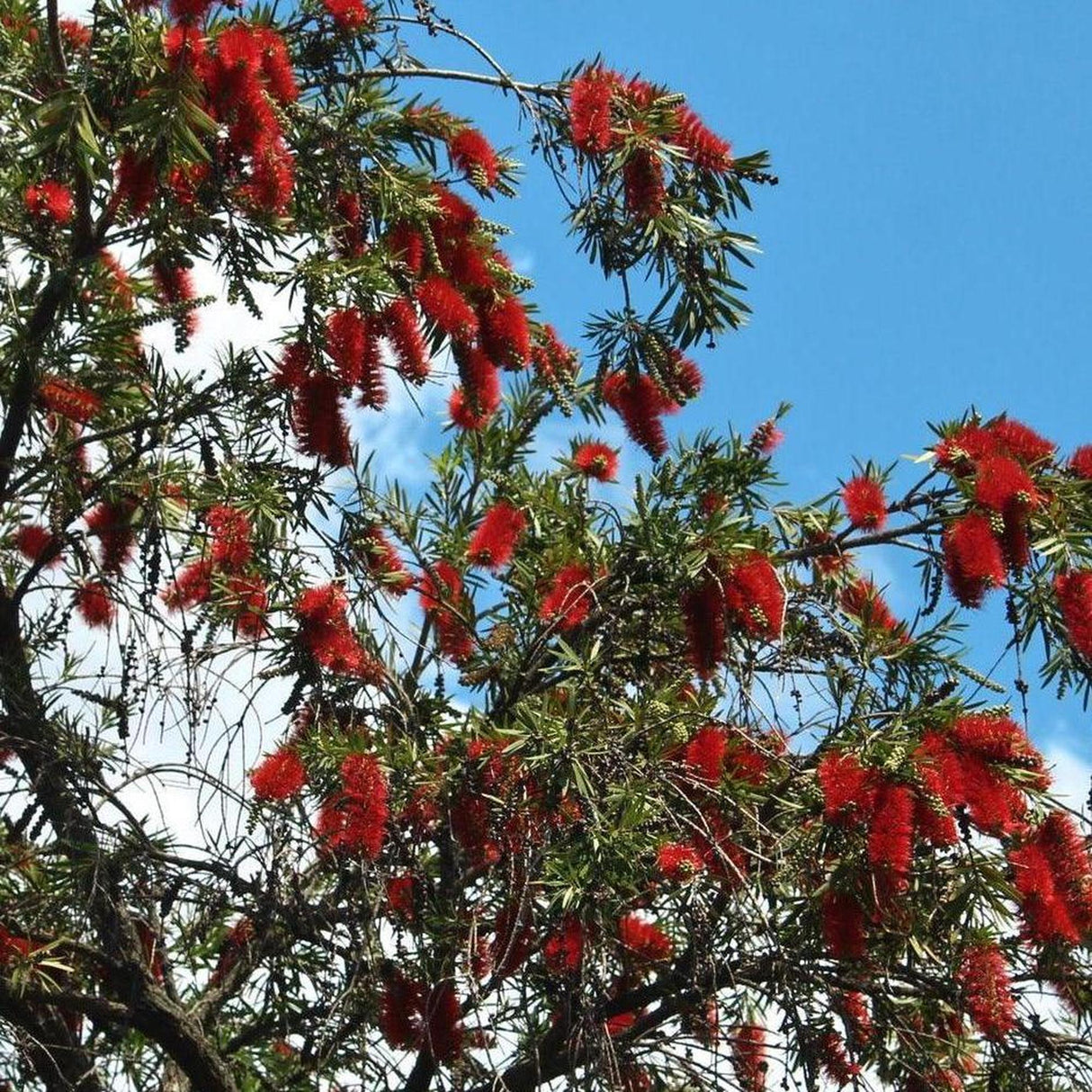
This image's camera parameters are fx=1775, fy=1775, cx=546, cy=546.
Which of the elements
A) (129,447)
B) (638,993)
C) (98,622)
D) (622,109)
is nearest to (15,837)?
(98,622)

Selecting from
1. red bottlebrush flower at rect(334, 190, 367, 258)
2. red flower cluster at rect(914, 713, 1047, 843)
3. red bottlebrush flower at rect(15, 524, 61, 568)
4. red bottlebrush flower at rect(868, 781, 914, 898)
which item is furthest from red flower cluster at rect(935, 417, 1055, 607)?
red bottlebrush flower at rect(15, 524, 61, 568)

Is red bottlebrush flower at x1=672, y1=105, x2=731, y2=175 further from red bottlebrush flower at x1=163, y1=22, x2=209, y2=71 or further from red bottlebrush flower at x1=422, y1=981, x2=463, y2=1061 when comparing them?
red bottlebrush flower at x1=422, y1=981, x2=463, y2=1061

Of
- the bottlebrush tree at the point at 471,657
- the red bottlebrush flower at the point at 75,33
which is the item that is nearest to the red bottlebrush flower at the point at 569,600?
the bottlebrush tree at the point at 471,657

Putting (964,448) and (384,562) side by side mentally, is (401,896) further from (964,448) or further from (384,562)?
(964,448)

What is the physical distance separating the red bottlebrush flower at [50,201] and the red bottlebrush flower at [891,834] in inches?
96.9

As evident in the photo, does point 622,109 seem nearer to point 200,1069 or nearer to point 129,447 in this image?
point 129,447

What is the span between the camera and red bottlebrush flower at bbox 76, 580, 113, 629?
4.75m

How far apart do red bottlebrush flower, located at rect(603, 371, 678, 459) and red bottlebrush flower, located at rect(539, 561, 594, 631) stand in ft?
1.21

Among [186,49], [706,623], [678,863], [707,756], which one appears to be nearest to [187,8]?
[186,49]

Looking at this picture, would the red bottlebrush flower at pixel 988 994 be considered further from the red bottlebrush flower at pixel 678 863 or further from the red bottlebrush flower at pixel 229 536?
the red bottlebrush flower at pixel 229 536

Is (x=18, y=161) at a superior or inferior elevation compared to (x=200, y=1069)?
superior

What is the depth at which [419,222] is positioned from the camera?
4113 mm

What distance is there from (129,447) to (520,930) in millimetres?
1746

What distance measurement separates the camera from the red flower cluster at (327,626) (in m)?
4.09
